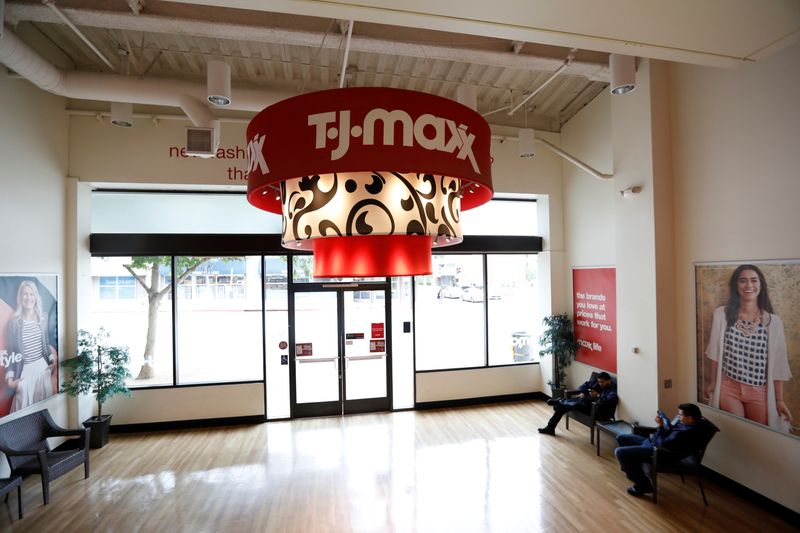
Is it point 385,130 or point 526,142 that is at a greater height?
point 526,142

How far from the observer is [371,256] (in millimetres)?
1597

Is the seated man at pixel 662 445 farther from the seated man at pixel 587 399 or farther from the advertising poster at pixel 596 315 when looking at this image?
the advertising poster at pixel 596 315

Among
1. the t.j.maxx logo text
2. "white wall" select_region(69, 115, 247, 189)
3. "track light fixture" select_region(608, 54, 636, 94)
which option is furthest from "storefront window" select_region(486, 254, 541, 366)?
the t.j.maxx logo text

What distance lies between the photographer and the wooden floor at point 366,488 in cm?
381

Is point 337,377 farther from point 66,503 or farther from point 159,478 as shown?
point 66,503

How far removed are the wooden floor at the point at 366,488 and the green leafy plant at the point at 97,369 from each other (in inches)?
32.1

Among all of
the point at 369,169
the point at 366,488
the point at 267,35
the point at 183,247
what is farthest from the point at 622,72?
the point at 183,247

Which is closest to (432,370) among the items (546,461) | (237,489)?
(546,461)

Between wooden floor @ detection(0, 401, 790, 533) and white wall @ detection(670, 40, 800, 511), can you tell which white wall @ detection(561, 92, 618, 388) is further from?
wooden floor @ detection(0, 401, 790, 533)

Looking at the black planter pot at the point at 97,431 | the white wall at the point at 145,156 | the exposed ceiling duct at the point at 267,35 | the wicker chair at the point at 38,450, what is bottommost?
the black planter pot at the point at 97,431

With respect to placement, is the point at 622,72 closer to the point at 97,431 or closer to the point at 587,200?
the point at 587,200

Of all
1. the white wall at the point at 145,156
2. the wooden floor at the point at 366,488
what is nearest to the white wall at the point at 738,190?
the wooden floor at the point at 366,488

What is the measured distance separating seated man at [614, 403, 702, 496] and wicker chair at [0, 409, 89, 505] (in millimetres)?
5874

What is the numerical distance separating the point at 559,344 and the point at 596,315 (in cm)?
76
